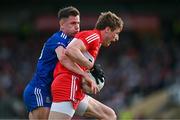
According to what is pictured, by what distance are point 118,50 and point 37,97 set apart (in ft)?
45.0

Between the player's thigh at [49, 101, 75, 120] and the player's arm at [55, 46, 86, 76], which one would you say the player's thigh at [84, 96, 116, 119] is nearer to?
the player's thigh at [49, 101, 75, 120]

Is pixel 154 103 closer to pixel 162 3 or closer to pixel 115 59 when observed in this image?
pixel 115 59

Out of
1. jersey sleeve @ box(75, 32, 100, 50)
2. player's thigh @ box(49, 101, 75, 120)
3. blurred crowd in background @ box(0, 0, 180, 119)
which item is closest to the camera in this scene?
jersey sleeve @ box(75, 32, 100, 50)

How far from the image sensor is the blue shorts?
10.3m

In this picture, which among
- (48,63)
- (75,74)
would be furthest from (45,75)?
(75,74)

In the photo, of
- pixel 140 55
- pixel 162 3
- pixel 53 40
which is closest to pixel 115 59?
pixel 140 55

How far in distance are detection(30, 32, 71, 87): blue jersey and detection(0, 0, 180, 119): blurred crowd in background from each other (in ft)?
30.8

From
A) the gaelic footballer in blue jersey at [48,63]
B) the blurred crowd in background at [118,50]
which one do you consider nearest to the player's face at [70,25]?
the gaelic footballer in blue jersey at [48,63]

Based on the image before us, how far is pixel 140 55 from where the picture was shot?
23.0 m

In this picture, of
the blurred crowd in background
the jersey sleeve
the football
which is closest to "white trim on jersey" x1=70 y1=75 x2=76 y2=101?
the football

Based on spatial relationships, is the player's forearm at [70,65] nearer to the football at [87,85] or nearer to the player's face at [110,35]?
the football at [87,85]

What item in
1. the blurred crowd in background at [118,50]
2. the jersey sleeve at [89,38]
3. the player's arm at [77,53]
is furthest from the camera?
the blurred crowd in background at [118,50]

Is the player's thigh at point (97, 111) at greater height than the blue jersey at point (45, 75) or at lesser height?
lesser

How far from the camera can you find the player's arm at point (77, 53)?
9477 millimetres
